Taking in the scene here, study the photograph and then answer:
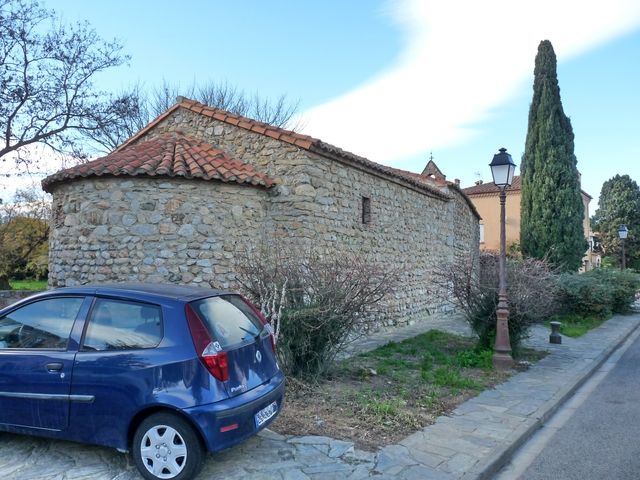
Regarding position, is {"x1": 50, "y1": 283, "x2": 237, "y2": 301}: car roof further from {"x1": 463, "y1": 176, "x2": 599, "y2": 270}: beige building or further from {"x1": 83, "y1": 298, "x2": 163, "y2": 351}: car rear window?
{"x1": 463, "y1": 176, "x2": 599, "y2": 270}: beige building

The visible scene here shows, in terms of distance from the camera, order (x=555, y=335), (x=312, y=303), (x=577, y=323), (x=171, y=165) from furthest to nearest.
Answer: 1. (x=577, y=323)
2. (x=555, y=335)
3. (x=171, y=165)
4. (x=312, y=303)

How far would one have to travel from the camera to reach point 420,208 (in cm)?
1444

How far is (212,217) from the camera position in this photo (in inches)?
362

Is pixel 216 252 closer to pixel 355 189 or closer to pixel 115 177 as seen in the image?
pixel 115 177

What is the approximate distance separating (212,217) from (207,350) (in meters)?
5.83

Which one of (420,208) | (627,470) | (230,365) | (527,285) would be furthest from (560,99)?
(230,365)

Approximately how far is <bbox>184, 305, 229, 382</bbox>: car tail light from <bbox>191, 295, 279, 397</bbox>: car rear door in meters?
0.06

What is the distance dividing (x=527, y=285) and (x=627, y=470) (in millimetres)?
4580

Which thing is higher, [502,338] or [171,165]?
[171,165]

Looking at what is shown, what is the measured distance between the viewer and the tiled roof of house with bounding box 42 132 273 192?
8.78m

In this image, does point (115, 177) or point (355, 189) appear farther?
point (355, 189)

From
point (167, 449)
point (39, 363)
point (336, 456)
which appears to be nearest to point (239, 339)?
point (167, 449)

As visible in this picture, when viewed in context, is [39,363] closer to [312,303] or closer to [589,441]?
[312,303]

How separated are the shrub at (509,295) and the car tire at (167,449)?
20.7 ft
